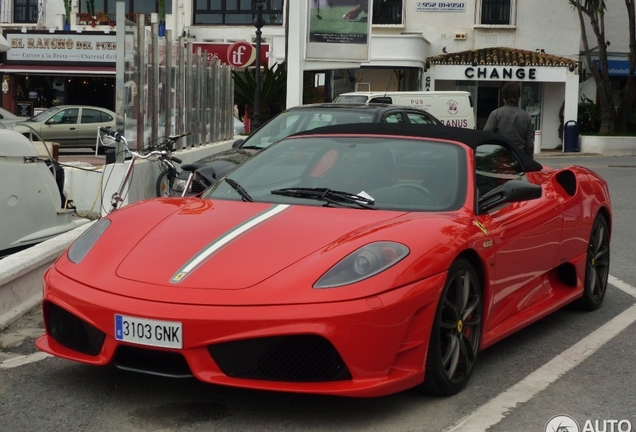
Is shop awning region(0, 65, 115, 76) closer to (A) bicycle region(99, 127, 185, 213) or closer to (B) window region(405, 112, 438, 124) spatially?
(B) window region(405, 112, 438, 124)

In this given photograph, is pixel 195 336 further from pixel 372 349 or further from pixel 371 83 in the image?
pixel 371 83

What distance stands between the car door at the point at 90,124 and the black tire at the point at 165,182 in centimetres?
1761

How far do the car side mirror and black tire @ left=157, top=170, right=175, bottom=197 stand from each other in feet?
22.3

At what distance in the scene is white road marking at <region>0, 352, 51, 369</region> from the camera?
5.43 metres

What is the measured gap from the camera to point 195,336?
4.30 meters

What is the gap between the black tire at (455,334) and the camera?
15.3 feet

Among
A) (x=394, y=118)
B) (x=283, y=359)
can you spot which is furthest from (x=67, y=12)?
(x=283, y=359)

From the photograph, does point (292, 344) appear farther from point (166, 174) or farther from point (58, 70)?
point (58, 70)

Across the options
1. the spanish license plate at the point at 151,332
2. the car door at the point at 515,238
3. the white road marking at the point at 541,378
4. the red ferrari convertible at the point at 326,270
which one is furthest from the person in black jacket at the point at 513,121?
the spanish license plate at the point at 151,332

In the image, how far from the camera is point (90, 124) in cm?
2914

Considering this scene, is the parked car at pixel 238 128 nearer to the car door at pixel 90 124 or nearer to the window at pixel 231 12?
the car door at pixel 90 124

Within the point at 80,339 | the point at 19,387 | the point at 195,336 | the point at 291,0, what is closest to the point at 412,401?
the point at 195,336

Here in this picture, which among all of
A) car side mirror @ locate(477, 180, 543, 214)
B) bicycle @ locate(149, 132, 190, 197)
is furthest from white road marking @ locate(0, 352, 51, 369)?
bicycle @ locate(149, 132, 190, 197)

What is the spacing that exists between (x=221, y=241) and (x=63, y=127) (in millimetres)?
25185
